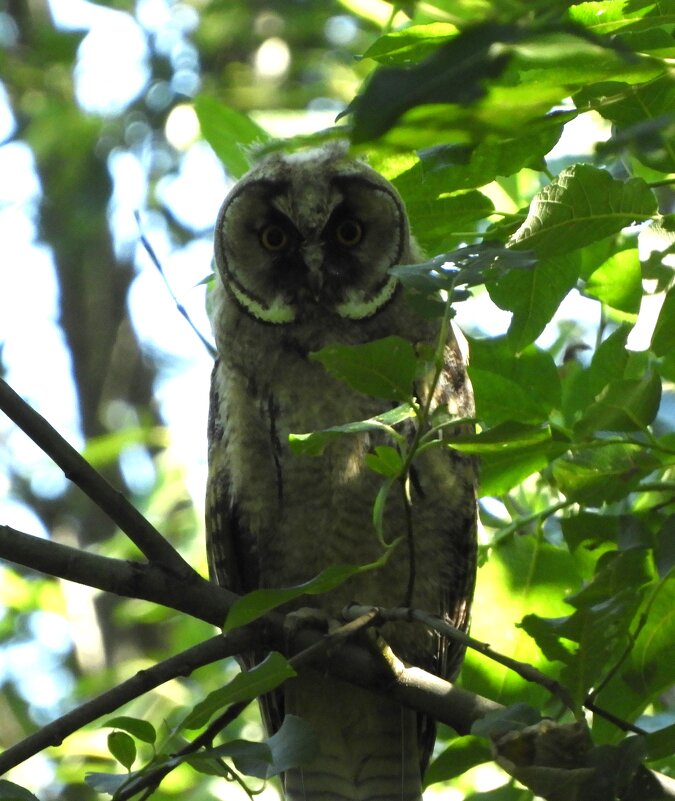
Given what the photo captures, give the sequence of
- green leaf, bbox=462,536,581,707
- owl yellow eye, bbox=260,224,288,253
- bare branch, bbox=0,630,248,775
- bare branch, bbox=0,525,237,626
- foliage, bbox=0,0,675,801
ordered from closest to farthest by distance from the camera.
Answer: foliage, bbox=0,0,675,801, bare branch, bbox=0,630,248,775, bare branch, bbox=0,525,237,626, green leaf, bbox=462,536,581,707, owl yellow eye, bbox=260,224,288,253

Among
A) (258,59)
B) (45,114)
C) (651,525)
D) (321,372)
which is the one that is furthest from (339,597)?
(258,59)

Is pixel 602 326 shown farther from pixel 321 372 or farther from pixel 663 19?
pixel 663 19

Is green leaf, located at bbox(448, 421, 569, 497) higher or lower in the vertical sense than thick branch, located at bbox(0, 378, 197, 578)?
lower

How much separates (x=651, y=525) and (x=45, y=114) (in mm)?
4534

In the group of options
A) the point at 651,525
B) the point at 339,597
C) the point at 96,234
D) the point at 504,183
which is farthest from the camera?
the point at 96,234

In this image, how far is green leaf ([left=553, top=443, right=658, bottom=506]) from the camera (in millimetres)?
1641

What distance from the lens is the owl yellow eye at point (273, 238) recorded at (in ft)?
9.58

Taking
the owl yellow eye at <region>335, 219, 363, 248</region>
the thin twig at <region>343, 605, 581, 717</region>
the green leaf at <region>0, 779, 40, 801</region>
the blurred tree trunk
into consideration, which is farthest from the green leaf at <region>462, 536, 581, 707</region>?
the blurred tree trunk

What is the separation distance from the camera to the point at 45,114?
221 inches

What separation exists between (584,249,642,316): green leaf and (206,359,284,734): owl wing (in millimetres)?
1104

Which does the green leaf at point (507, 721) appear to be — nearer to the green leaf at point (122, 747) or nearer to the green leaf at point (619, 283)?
the green leaf at point (122, 747)

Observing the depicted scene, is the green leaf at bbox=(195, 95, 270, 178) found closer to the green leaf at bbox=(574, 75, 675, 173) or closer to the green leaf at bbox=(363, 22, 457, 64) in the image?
the green leaf at bbox=(363, 22, 457, 64)

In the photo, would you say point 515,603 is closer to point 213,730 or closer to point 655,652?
point 655,652

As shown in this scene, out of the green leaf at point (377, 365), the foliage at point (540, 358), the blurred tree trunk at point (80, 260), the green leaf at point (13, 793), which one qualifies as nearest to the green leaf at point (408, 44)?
the foliage at point (540, 358)
